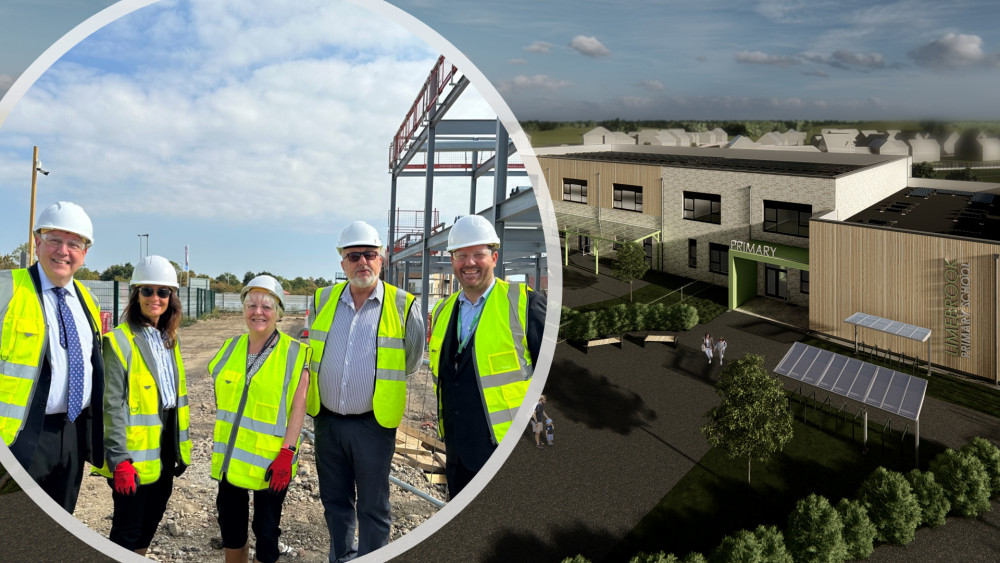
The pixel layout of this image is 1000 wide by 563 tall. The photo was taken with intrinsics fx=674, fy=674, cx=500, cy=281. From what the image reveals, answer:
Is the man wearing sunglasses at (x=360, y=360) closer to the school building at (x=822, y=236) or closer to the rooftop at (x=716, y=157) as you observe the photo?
the school building at (x=822, y=236)

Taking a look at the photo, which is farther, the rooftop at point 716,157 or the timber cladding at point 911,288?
the rooftop at point 716,157

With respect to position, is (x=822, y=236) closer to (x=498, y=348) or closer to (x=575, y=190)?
(x=575, y=190)

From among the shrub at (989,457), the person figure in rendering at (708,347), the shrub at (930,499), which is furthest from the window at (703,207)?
the shrub at (930,499)

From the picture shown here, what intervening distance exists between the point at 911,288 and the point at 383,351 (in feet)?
66.6

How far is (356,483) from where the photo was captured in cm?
271

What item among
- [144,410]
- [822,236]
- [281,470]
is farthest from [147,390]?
[822,236]

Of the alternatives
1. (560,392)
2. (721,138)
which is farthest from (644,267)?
(721,138)

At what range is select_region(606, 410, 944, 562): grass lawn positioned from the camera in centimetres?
1171

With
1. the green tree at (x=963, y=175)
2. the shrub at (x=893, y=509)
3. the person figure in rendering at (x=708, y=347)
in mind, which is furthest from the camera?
the green tree at (x=963, y=175)

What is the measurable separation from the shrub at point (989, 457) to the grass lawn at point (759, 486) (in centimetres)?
90

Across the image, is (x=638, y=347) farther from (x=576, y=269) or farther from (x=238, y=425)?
(x=238, y=425)

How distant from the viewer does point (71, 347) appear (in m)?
2.57

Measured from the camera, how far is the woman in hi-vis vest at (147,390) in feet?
8.28

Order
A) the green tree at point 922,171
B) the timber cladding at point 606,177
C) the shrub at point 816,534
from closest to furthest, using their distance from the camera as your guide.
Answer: the shrub at point 816,534
the timber cladding at point 606,177
the green tree at point 922,171
